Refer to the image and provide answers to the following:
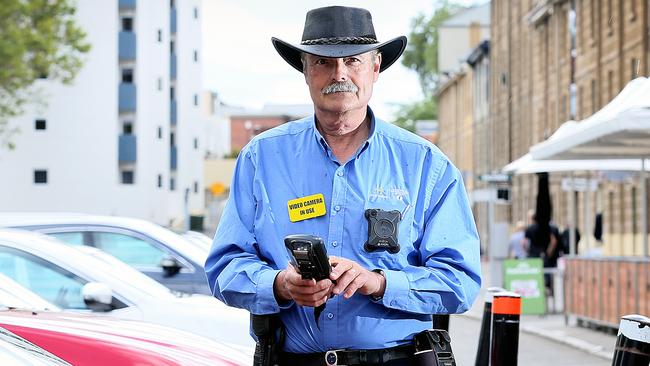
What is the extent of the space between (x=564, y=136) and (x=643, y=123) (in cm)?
340

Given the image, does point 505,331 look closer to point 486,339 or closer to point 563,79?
point 486,339

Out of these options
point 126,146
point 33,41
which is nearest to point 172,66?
point 126,146

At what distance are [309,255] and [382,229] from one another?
468mm

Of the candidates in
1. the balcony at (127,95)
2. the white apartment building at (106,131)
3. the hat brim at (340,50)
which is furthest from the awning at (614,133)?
the balcony at (127,95)

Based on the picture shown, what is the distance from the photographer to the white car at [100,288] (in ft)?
29.9

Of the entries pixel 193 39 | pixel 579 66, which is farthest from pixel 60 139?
pixel 579 66

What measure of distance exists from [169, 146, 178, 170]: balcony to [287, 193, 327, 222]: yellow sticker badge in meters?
77.4

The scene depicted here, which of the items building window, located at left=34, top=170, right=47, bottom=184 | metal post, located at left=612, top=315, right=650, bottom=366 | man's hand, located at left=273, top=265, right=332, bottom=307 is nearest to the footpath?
metal post, located at left=612, top=315, right=650, bottom=366

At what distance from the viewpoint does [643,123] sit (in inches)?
530

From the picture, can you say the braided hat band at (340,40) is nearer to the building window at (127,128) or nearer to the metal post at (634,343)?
the metal post at (634,343)

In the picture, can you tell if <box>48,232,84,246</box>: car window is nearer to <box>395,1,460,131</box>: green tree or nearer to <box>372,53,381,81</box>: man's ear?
<box>372,53,381,81</box>: man's ear

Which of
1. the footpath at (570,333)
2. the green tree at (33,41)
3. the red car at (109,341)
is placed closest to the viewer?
the red car at (109,341)

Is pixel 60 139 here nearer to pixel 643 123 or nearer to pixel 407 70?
pixel 407 70

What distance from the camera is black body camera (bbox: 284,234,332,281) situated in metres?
3.78
